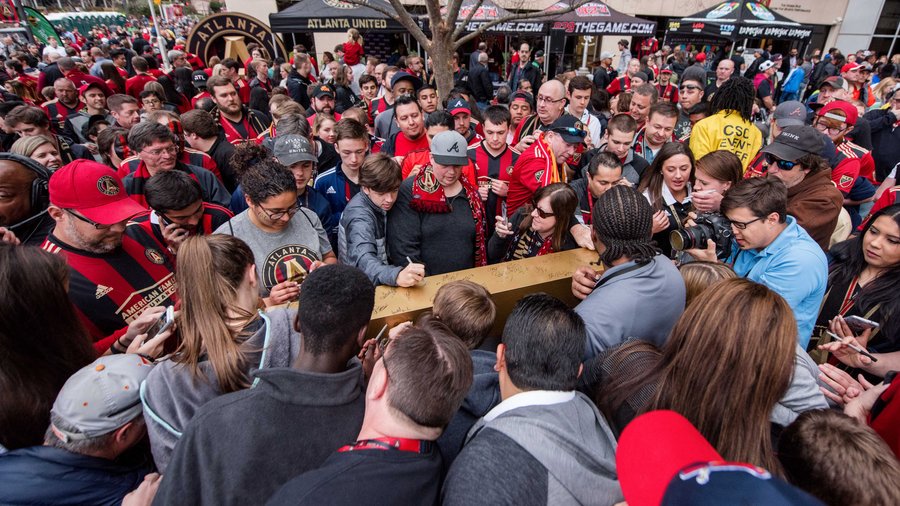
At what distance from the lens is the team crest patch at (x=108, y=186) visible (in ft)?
7.23

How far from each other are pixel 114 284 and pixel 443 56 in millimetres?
5310

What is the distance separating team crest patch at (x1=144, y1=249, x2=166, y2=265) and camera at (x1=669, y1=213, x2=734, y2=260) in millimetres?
3008

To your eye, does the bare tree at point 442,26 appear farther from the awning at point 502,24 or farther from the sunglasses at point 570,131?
the awning at point 502,24

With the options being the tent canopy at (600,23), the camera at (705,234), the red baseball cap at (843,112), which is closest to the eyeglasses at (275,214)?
the camera at (705,234)

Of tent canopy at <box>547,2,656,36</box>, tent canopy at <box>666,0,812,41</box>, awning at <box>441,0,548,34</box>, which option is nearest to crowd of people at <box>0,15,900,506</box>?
awning at <box>441,0,548,34</box>

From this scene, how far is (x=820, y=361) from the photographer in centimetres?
252

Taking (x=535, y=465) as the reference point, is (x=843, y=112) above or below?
above

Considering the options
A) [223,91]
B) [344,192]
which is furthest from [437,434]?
[223,91]

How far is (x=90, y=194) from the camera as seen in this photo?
216 cm

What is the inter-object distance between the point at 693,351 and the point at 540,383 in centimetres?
52

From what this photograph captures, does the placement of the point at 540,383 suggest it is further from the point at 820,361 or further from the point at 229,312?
the point at 820,361

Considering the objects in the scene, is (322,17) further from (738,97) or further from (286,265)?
(286,265)

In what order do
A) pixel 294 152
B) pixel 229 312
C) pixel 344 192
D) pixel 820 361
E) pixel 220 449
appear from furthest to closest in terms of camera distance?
pixel 344 192 < pixel 294 152 < pixel 820 361 < pixel 229 312 < pixel 220 449

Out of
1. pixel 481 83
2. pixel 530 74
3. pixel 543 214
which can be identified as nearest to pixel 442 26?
pixel 543 214
